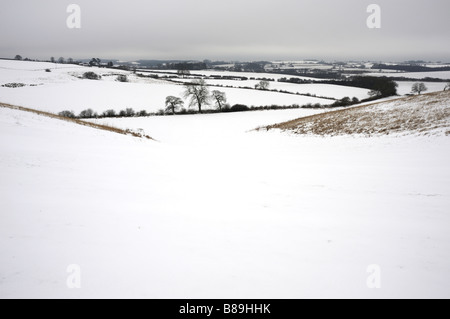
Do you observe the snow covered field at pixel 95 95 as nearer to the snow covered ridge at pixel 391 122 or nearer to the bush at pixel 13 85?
the bush at pixel 13 85

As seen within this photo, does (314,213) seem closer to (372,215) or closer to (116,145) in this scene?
(372,215)

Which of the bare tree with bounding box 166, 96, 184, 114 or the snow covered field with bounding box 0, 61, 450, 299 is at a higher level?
the bare tree with bounding box 166, 96, 184, 114

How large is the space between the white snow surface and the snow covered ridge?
7.90 m

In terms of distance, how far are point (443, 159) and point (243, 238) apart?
11001 mm

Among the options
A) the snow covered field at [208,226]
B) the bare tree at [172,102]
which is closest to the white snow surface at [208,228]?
the snow covered field at [208,226]

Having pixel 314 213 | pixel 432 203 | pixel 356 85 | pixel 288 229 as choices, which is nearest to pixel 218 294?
pixel 288 229

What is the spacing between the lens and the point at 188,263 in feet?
14.3

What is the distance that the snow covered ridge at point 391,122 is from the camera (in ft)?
51.9

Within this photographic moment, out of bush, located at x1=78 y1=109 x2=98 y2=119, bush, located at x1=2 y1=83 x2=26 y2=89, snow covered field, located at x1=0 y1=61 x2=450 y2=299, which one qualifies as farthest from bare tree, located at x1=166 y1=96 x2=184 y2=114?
snow covered field, located at x1=0 y1=61 x2=450 y2=299

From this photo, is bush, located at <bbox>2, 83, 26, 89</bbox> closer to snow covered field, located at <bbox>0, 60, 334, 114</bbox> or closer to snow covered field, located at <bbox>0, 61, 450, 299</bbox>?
snow covered field, located at <bbox>0, 60, 334, 114</bbox>

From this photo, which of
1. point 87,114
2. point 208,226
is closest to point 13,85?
point 87,114

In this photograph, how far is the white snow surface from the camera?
399 centimetres

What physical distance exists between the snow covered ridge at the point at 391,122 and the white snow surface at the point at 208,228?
25.9 feet

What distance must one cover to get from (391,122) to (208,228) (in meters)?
19.8
